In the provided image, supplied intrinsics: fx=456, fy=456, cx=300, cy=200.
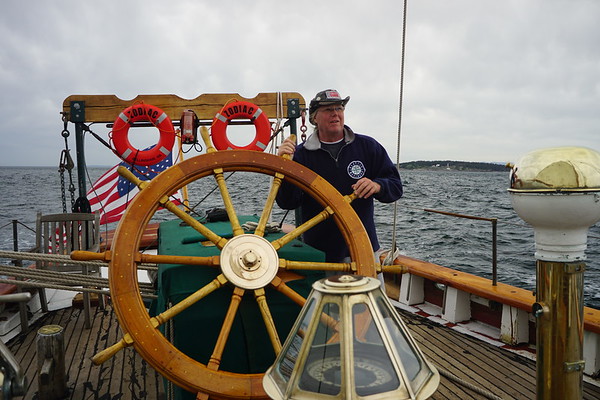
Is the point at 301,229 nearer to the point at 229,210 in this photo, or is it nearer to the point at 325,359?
the point at 229,210

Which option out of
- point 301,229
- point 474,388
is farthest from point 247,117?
point 474,388

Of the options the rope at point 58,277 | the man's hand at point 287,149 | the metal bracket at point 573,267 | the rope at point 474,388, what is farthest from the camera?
the rope at point 58,277

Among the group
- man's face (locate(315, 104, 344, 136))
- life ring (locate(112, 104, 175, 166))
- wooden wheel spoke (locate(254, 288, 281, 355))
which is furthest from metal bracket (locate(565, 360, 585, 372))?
life ring (locate(112, 104, 175, 166))

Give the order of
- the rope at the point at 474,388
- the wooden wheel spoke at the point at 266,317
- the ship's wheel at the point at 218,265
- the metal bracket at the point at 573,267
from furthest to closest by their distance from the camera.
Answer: the rope at the point at 474,388, the wooden wheel spoke at the point at 266,317, the ship's wheel at the point at 218,265, the metal bracket at the point at 573,267

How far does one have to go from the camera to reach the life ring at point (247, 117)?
3.21m

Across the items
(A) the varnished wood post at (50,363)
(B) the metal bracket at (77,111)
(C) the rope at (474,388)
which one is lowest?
(A) the varnished wood post at (50,363)

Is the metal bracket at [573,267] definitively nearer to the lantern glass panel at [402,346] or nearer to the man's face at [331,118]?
the lantern glass panel at [402,346]

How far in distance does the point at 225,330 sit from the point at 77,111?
260cm

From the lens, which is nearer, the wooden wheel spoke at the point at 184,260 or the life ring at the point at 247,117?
the wooden wheel spoke at the point at 184,260

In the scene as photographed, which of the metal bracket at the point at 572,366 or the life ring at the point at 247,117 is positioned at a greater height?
the life ring at the point at 247,117

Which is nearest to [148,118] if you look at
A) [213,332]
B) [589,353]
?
[213,332]

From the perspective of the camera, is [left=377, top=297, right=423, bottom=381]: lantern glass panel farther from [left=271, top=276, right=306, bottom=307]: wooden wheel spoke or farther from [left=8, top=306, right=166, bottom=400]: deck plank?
[left=8, top=306, right=166, bottom=400]: deck plank

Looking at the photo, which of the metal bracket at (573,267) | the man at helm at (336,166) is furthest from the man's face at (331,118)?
the metal bracket at (573,267)

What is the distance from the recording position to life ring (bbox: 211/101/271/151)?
3.21 meters
